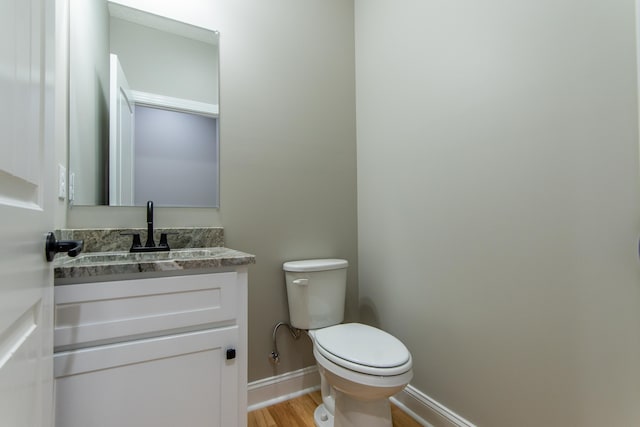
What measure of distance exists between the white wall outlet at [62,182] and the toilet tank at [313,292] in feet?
3.25

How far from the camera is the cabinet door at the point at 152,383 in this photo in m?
0.82

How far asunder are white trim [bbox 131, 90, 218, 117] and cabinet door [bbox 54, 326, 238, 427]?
3.57 ft

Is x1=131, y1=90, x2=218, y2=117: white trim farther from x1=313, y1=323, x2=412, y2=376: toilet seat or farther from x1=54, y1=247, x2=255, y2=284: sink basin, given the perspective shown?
x1=313, y1=323, x2=412, y2=376: toilet seat

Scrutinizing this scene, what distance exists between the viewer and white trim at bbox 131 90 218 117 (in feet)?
4.73

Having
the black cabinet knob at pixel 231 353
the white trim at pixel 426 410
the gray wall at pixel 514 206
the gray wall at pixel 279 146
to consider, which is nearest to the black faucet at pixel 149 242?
the gray wall at pixel 279 146

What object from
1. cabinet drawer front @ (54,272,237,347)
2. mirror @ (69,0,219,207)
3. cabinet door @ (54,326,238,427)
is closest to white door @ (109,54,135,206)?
mirror @ (69,0,219,207)

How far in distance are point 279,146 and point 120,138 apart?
30.2 inches

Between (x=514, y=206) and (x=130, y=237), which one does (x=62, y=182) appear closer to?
(x=130, y=237)

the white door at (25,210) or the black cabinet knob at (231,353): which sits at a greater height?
the white door at (25,210)

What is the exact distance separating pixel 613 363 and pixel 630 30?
96 cm

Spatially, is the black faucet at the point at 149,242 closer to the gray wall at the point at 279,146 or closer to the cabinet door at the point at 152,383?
the gray wall at the point at 279,146

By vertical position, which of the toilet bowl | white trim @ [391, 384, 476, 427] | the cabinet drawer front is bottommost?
white trim @ [391, 384, 476, 427]

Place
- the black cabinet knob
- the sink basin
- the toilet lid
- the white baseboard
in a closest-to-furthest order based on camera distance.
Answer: the sink basin
the black cabinet knob
the toilet lid
the white baseboard

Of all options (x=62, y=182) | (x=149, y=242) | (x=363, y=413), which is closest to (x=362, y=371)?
(x=363, y=413)
